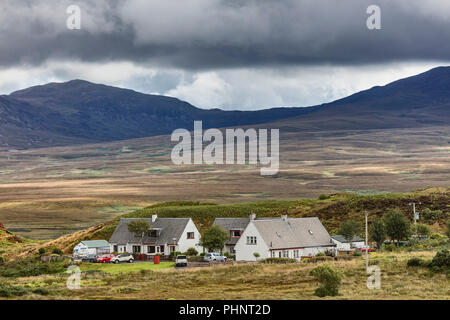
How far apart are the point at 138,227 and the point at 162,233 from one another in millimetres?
3241

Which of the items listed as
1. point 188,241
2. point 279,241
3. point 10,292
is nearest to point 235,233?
point 188,241

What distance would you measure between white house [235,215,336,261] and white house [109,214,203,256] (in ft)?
34.9

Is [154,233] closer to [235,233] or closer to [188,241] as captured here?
[188,241]

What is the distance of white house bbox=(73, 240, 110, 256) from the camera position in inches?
3607

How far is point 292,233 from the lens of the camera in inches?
3187

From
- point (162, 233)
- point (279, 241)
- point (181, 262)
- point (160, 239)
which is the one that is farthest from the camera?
point (162, 233)

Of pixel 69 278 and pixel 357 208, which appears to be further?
pixel 357 208

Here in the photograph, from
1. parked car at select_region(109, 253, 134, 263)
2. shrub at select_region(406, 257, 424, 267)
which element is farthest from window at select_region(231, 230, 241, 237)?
shrub at select_region(406, 257, 424, 267)

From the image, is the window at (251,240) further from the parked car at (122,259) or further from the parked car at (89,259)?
the parked car at (89,259)
